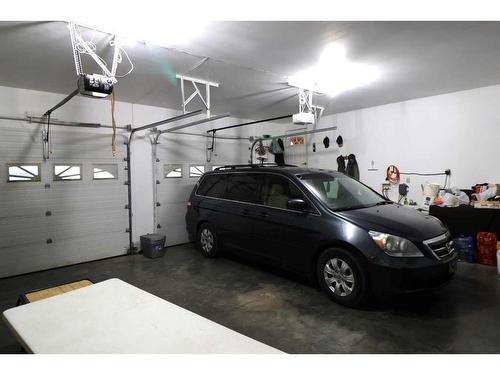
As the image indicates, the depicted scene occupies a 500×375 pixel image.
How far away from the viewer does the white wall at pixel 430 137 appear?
5148mm

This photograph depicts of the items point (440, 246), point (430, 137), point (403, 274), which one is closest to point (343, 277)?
point (403, 274)

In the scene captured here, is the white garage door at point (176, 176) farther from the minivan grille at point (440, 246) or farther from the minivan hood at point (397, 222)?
the minivan grille at point (440, 246)

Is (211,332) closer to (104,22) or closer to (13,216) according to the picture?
(104,22)

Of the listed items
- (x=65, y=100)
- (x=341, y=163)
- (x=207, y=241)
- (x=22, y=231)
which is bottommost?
(x=207, y=241)

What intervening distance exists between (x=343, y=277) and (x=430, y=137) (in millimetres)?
3956

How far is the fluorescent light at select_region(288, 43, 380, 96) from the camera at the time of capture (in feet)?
11.8

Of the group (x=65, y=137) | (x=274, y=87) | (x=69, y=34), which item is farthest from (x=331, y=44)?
(x=65, y=137)

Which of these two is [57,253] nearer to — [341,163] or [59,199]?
[59,199]

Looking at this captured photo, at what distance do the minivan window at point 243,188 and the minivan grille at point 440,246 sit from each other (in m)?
2.17

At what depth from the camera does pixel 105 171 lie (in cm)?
551

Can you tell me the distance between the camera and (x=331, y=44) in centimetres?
325

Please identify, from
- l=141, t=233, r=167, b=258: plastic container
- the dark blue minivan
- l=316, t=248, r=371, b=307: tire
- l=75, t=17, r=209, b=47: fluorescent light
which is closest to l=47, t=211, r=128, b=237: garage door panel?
l=141, t=233, r=167, b=258: plastic container

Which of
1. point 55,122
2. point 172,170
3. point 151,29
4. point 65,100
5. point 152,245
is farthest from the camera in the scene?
point 172,170

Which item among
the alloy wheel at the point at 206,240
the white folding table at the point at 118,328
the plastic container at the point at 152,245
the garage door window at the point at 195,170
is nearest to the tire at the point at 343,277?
the white folding table at the point at 118,328
